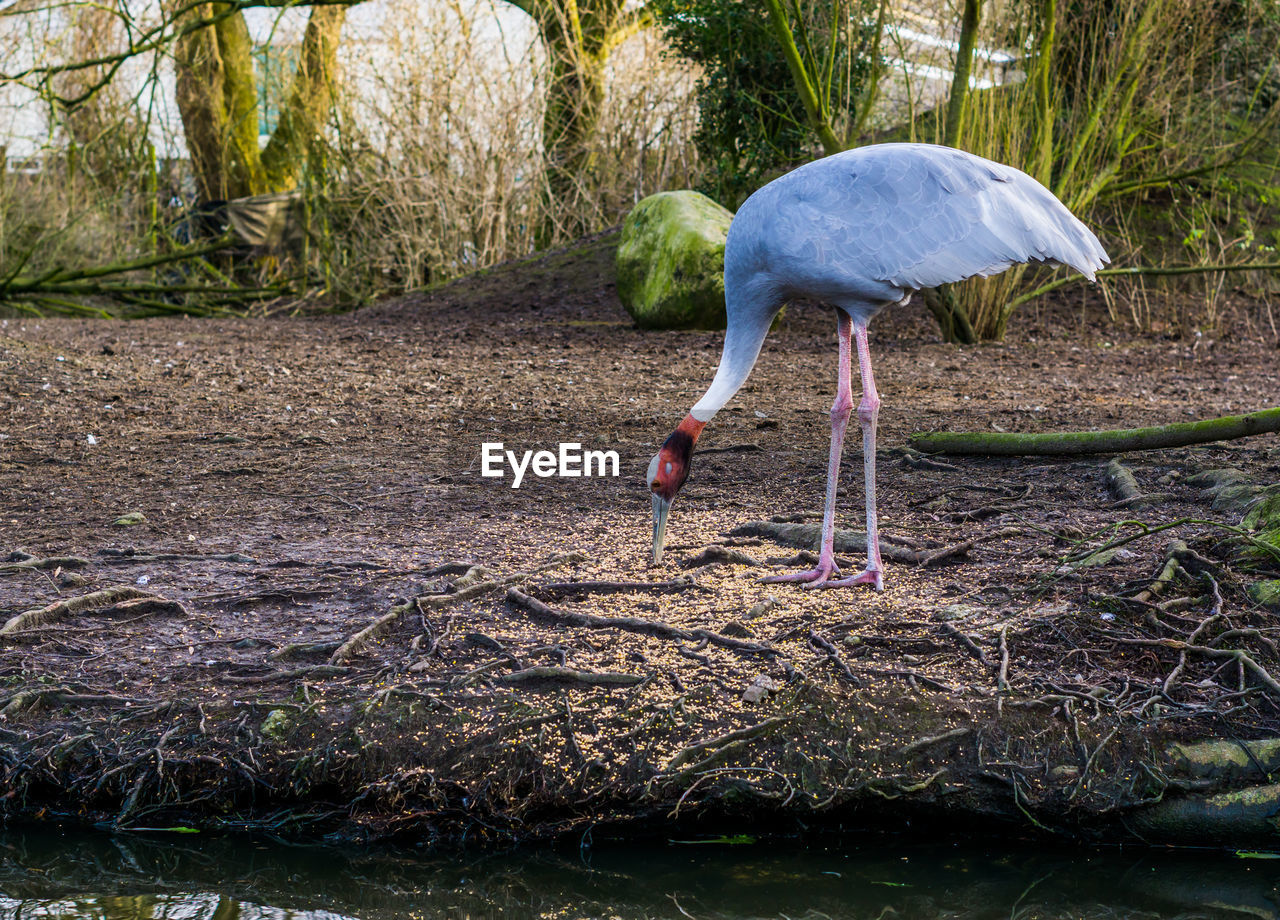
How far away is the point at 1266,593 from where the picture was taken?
386 cm

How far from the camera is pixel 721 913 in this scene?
305cm

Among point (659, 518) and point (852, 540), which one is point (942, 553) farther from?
point (659, 518)

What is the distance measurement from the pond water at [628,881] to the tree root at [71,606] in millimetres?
869

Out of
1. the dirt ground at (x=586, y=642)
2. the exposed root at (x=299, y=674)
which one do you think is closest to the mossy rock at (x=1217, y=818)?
the dirt ground at (x=586, y=642)

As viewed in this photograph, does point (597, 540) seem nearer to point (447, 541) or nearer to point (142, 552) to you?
point (447, 541)

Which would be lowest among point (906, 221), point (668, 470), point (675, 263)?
point (668, 470)

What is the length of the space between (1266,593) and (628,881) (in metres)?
2.16

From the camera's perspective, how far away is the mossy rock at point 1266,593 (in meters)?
3.83

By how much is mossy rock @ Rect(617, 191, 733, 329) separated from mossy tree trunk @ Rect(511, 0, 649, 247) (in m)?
2.65

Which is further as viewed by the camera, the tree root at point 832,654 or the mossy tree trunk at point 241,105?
the mossy tree trunk at point 241,105

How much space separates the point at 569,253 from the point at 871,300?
27.8 feet

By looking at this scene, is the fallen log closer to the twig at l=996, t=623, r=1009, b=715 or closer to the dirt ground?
the dirt ground

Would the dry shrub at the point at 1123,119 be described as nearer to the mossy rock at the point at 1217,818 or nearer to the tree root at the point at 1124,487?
the tree root at the point at 1124,487

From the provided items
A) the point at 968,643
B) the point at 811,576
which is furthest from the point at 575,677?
the point at 968,643
